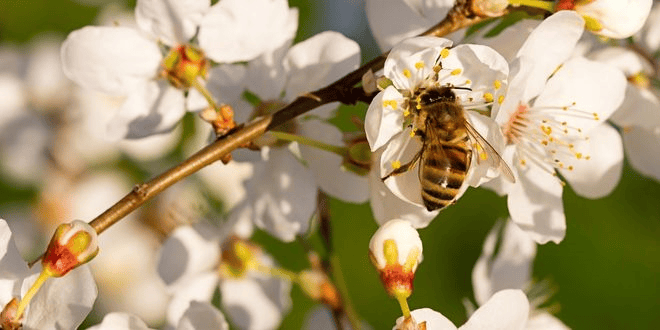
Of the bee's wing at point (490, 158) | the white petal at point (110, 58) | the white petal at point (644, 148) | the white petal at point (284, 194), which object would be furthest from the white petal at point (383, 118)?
the white petal at point (644, 148)

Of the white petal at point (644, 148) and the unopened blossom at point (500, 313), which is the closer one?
the unopened blossom at point (500, 313)

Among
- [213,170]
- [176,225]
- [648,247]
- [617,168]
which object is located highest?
[617,168]

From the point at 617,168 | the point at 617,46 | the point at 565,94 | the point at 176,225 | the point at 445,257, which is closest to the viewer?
the point at 565,94

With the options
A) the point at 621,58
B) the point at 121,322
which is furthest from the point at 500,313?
the point at 621,58

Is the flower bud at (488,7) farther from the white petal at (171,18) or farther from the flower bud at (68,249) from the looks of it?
the flower bud at (68,249)

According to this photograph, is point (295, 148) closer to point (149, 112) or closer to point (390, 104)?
point (149, 112)

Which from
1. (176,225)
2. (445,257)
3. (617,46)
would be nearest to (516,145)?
(617,46)

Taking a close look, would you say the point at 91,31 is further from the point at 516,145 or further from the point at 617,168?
the point at 617,168
